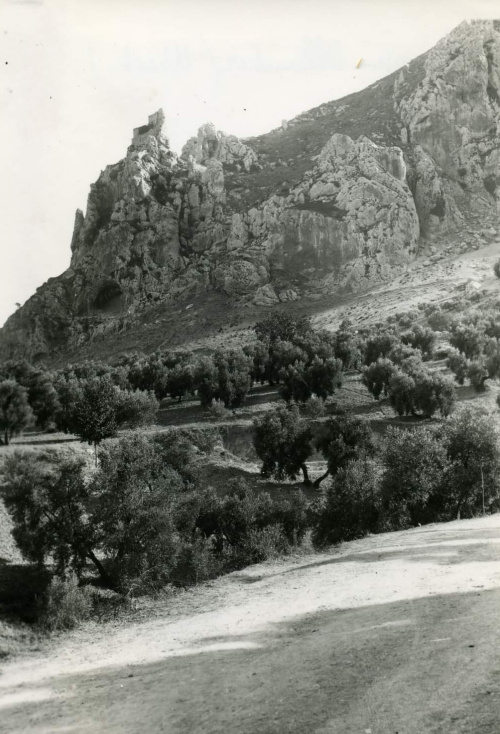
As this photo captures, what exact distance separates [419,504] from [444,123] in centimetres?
16899

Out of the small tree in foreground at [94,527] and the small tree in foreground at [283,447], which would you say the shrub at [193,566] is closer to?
the small tree in foreground at [94,527]

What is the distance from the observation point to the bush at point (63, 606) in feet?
65.0

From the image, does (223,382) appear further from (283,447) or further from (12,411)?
(12,411)

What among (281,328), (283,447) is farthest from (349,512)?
(281,328)

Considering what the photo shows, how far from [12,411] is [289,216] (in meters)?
123

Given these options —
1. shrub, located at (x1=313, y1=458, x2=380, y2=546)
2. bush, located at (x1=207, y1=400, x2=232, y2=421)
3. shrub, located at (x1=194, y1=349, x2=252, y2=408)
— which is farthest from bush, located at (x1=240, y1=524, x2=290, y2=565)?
shrub, located at (x1=194, y1=349, x2=252, y2=408)

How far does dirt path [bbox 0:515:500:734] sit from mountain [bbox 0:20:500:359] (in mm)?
120605

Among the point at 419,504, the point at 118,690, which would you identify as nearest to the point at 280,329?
the point at 419,504

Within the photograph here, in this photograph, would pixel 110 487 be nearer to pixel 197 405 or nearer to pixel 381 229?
pixel 197 405

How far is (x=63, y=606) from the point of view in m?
20.5

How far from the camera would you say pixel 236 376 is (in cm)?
7356

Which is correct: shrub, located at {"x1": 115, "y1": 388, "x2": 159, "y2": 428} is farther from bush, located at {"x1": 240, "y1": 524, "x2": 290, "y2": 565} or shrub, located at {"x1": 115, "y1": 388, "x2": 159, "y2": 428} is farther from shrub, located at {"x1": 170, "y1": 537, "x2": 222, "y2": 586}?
bush, located at {"x1": 240, "y1": 524, "x2": 290, "y2": 565}

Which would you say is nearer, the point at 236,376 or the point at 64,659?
the point at 64,659

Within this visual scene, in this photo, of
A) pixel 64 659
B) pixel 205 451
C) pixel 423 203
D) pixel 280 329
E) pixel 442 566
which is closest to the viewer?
pixel 64 659
